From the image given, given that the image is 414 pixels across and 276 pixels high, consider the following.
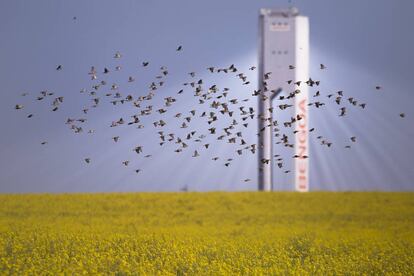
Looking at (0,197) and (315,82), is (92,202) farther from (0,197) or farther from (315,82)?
(315,82)

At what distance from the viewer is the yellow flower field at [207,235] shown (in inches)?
540

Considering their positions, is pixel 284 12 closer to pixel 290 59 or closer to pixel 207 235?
pixel 290 59

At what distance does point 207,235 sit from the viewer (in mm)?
19797

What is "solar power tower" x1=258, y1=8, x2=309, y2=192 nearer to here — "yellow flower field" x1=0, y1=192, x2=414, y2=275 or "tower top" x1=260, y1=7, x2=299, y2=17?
"tower top" x1=260, y1=7, x2=299, y2=17

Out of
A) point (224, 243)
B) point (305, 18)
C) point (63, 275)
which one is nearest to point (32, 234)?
point (224, 243)

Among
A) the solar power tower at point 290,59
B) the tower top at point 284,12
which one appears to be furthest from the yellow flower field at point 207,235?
the tower top at point 284,12

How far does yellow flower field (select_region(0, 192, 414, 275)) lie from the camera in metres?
13.7

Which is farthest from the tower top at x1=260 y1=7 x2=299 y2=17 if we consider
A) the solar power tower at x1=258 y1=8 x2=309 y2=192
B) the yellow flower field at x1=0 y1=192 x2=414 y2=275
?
the yellow flower field at x1=0 y1=192 x2=414 y2=275

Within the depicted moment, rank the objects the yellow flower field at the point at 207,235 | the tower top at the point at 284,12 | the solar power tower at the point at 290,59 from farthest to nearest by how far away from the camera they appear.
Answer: the tower top at the point at 284,12, the solar power tower at the point at 290,59, the yellow flower field at the point at 207,235

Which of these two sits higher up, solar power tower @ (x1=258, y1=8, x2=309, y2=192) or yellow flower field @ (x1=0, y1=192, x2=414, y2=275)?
solar power tower @ (x1=258, y1=8, x2=309, y2=192)

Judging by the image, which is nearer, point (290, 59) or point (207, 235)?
point (207, 235)

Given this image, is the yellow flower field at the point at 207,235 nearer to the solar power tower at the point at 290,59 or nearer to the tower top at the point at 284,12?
the solar power tower at the point at 290,59

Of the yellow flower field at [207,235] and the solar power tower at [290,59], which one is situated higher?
the solar power tower at [290,59]

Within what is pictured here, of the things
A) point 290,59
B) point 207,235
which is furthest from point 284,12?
point 207,235
